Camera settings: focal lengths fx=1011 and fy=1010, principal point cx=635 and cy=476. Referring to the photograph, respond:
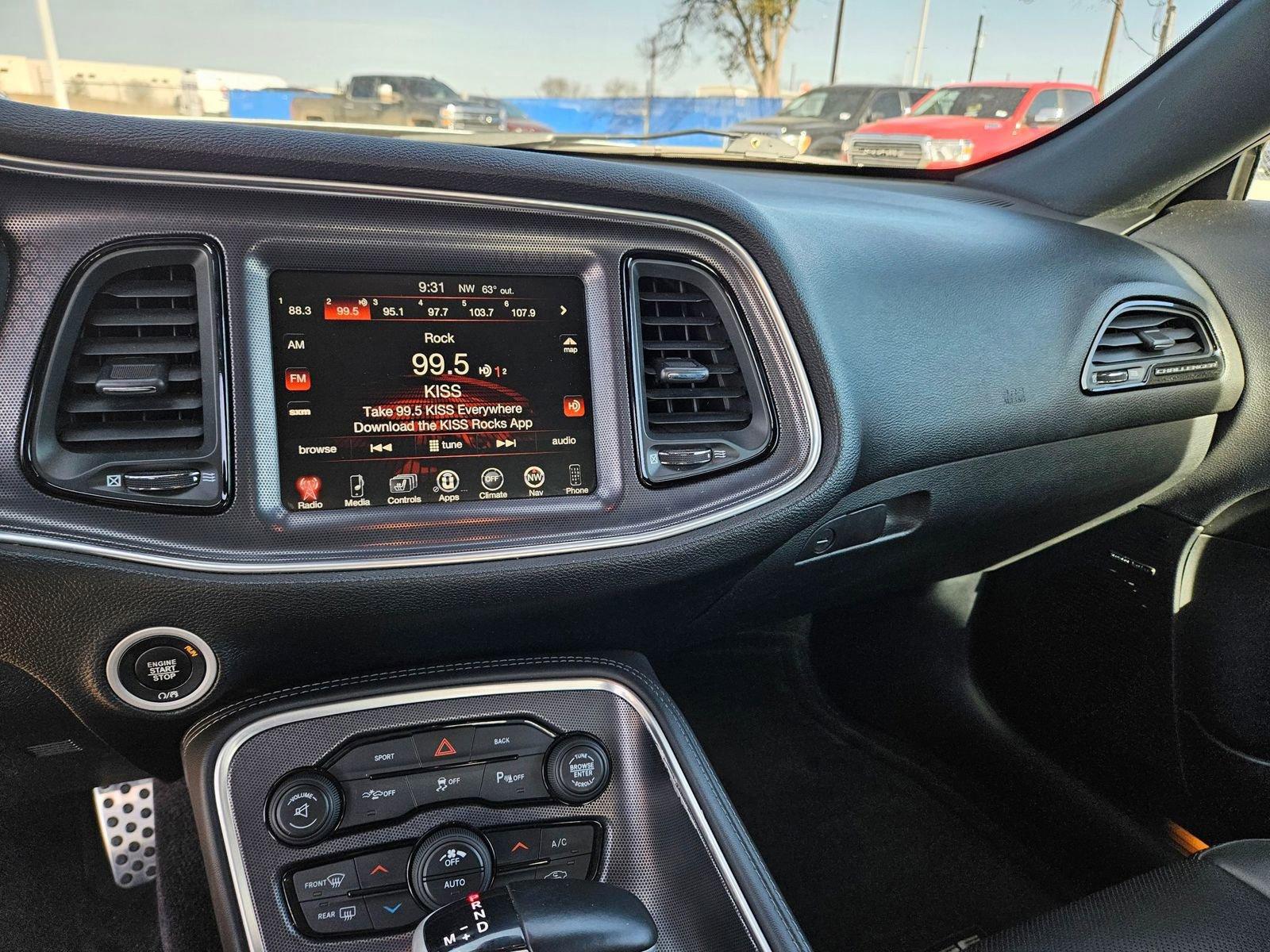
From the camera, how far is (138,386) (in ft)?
3.35

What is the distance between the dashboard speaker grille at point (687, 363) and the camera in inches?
49.3

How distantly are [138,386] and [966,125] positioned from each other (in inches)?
64.5

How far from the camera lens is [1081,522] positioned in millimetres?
1889

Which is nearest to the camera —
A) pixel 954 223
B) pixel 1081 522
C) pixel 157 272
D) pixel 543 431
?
pixel 157 272

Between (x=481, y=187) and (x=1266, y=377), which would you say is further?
(x=1266, y=377)

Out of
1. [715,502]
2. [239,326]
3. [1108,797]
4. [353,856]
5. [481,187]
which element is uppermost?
[481,187]

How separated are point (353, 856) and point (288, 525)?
0.42m

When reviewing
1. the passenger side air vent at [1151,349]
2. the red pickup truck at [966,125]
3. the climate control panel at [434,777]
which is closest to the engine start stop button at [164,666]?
the climate control panel at [434,777]

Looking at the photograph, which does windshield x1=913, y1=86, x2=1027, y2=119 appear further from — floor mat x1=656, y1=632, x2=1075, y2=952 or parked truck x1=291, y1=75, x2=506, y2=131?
floor mat x1=656, y1=632, x2=1075, y2=952

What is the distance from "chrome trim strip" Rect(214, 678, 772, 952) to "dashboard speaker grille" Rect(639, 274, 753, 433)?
1.21ft

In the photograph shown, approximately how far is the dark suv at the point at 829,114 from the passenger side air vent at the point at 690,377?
2.03 feet

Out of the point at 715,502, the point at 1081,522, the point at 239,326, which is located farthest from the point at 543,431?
the point at 1081,522

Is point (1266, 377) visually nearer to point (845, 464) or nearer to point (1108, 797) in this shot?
point (1108, 797)

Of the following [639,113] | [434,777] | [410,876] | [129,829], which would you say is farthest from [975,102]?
[129,829]
